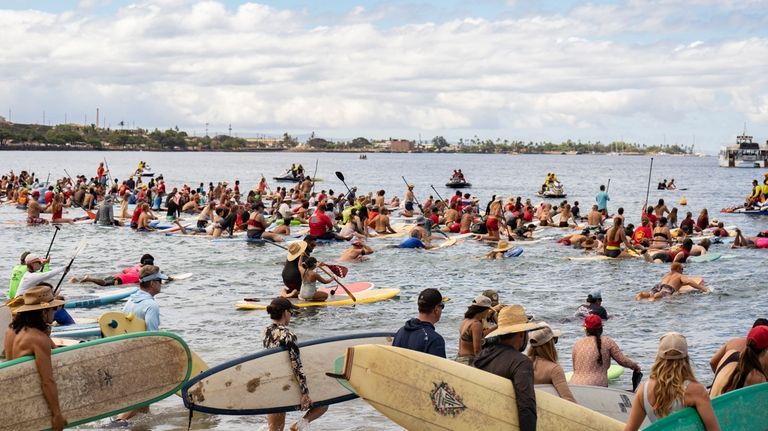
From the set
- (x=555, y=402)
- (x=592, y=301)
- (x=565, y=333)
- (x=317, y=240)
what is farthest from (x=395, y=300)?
(x=555, y=402)

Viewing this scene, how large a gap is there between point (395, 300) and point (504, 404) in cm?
1136

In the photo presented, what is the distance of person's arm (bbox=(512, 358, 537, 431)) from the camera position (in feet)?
20.9

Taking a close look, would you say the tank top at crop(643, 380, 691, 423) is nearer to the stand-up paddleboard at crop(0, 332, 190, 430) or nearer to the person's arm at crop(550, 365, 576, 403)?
the person's arm at crop(550, 365, 576, 403)

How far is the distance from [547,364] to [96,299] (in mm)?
11197

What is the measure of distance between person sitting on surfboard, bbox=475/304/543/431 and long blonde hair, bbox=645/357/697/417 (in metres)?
0.84

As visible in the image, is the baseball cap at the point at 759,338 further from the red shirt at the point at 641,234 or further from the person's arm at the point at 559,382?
the red shirt at the point at 641,234

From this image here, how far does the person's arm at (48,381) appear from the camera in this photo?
709cm

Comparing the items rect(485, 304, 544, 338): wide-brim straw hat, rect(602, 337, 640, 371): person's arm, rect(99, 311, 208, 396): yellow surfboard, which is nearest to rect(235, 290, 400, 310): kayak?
rect(99, 311, 208, 396): yellow surfboard

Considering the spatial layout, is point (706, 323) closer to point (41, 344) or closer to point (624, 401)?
point (624, 401)

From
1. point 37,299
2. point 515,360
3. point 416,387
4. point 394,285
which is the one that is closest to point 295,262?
point 394,285

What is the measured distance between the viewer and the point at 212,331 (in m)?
15.0

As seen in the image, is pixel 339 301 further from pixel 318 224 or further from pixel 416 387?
pixel 318 224

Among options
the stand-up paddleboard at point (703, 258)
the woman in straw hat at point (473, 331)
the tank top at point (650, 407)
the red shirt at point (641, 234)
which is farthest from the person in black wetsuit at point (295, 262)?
the red shirt at point (641, 234)

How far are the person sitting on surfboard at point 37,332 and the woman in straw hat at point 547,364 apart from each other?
3655mm
